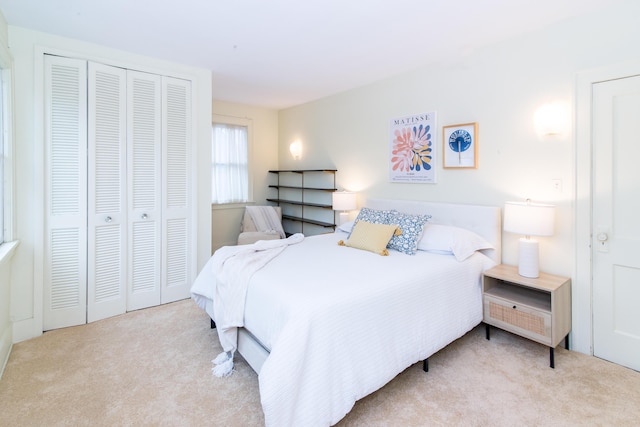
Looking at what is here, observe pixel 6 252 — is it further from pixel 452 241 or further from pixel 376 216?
pixel 452 241

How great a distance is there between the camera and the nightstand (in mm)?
2246

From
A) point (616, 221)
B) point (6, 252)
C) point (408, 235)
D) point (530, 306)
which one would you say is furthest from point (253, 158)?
point (616, 221)

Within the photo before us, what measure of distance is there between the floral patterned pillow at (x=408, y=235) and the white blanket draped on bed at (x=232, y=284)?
1.04 m

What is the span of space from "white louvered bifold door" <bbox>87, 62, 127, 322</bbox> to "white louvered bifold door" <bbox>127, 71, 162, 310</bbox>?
2.6 inches

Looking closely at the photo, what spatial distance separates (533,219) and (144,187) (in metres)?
3.37

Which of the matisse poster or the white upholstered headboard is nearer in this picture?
the white upholstered headboard

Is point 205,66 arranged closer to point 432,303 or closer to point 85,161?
point 85,161

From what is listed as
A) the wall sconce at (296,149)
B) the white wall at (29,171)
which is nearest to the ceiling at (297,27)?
the white wall at (29,171)

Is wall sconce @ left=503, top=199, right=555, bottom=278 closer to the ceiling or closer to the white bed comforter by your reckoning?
the white bed comforter

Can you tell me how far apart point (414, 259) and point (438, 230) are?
18.2 inches

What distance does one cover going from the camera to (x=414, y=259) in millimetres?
2547

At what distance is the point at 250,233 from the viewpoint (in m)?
4.61

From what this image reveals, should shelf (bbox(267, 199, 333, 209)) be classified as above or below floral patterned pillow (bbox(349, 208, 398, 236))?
above

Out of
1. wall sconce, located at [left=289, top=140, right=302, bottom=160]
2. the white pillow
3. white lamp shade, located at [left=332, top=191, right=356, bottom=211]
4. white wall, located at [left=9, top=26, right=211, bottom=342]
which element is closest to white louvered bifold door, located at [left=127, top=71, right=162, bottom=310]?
white wall, located at [left=9, top=26, right=211, bottom=342]
